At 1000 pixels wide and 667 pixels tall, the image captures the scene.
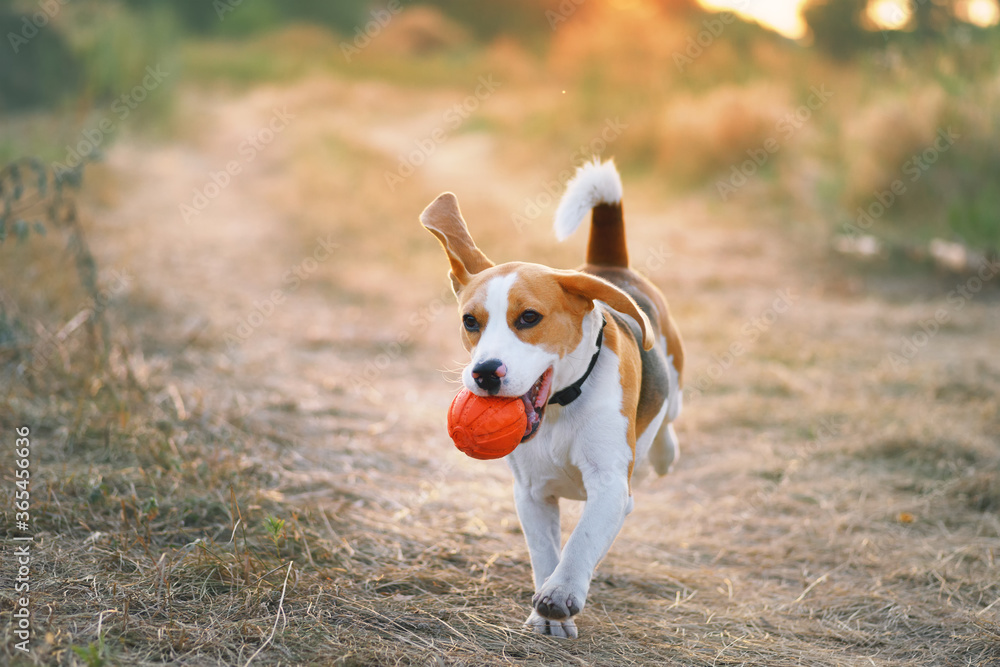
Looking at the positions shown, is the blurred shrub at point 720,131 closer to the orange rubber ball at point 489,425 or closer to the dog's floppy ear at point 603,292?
the dog's floppy ear at point 603,292

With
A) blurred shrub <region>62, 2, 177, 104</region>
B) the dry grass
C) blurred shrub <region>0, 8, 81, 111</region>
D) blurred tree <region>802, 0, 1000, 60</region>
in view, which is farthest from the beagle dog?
blurred shrub <region>0, 8, 81, 111</region>

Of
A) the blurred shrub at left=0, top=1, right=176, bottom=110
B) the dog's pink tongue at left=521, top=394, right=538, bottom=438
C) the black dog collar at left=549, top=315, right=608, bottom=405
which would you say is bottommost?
the blurred shrub at left=0, top=1, right=176, bottom=110

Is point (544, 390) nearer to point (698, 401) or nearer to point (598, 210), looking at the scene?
point (598, 210)

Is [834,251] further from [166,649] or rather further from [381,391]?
[166,649]

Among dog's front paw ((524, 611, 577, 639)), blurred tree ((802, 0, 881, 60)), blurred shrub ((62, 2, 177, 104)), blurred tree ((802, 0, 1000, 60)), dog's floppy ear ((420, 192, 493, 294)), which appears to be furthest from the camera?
blurred shrub ((62, 2, 177, 104))

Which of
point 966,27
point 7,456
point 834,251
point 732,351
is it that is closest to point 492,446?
point 7,456

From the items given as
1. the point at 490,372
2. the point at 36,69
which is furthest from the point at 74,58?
the point at 490,372

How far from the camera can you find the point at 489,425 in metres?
2.66

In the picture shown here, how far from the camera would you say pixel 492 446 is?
2703 mm

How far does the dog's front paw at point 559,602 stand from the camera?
2.58 m

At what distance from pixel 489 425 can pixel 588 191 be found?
4.51ft

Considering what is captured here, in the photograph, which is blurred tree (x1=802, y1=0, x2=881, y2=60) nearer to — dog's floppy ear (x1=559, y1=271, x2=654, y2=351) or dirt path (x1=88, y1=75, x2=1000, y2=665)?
dirt path (x1=88, y1=75, x2=1000, y2=665)

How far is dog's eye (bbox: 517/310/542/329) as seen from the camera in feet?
A: 9.02

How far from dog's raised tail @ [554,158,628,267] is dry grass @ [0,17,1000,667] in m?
1.26
